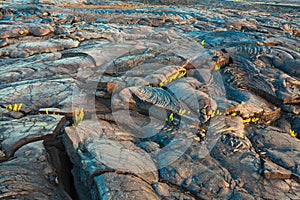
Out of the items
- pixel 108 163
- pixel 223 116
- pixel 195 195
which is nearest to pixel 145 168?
pixel 108 163

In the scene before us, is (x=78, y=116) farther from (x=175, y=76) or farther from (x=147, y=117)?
(x=175, y=76)

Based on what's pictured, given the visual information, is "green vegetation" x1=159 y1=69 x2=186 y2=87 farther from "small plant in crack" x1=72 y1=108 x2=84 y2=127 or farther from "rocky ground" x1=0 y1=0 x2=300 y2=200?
"small plant in crack" x1=72 y1=108 x2=84 y2=127

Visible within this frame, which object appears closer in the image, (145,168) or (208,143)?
(145,168)

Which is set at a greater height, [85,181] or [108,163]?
[108,163]

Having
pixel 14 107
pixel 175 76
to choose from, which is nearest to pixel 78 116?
pixel 14 107

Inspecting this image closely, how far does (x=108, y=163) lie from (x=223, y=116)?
7.91 ft

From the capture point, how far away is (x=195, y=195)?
3.33 meters

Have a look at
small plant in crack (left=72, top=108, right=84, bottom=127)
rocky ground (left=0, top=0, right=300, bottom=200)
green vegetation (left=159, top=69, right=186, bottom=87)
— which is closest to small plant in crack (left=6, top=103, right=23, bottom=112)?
rocky ground (left=0, top=0, right=300, bottom=200)

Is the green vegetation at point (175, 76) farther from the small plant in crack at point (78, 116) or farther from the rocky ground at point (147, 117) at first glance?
the small plant in crack at point (78, 116)

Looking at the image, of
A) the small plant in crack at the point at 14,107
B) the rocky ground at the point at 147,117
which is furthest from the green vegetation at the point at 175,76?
the small plant in crack at the point at 14,107

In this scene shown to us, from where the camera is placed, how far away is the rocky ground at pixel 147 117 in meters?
3.39

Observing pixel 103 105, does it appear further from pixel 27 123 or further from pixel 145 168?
pixel 145 168

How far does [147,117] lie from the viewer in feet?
15.6

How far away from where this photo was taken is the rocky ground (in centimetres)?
339
